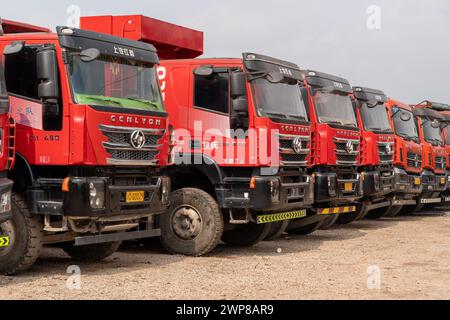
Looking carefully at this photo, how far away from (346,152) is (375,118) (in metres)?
2.50

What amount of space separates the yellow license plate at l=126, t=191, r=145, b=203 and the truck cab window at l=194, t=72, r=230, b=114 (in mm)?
2131

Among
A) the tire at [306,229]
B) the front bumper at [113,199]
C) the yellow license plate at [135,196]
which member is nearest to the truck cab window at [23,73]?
the front bumper at [113,199]

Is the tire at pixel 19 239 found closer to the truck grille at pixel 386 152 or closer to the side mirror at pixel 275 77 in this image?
the side mirror at pixel 275 77

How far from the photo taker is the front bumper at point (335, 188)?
1342 cm

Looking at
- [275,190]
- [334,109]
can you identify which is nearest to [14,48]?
[275,190]

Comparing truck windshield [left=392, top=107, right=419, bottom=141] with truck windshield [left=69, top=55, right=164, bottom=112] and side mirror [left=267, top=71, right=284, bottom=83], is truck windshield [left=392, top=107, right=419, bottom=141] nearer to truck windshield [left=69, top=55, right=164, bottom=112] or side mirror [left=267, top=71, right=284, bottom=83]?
side mirror [left=267, top=71, right=284, bottom=83]

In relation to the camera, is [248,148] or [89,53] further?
[248,148]

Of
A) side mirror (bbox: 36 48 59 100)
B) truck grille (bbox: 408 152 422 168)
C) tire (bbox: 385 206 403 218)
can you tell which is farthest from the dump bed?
tire (bbox: 385 206 403 218)

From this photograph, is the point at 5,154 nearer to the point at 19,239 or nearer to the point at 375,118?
the point at 19,239

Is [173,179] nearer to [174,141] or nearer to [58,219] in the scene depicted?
[174,141]

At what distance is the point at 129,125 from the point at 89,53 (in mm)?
990

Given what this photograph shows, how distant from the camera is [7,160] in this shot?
330 inches

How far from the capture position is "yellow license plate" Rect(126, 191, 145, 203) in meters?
9.54

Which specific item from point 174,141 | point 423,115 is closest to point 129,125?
point 174,141
